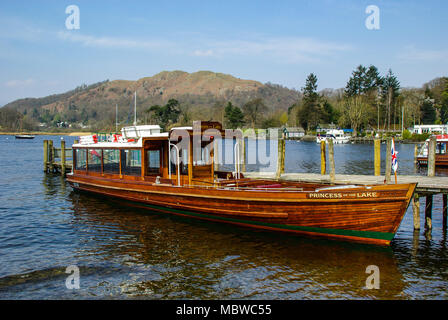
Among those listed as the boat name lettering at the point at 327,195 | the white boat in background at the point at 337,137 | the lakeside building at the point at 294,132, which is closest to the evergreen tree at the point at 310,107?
the lakeside building at the point at 294,132

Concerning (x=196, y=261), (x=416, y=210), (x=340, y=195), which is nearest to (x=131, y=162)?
(x=196, y=261)

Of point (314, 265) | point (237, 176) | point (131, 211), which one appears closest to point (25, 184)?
point (131, 211)

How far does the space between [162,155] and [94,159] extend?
561 centimetres

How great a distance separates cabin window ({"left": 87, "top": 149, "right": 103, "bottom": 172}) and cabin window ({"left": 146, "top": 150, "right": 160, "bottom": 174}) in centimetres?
403

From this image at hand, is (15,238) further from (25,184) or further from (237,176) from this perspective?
(25,184)

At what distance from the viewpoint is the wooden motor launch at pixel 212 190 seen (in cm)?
1155

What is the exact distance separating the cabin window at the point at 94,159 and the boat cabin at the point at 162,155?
0.18 ft

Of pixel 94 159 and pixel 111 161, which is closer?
pixel 111 161

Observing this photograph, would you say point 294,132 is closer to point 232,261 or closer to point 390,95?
point 390,95

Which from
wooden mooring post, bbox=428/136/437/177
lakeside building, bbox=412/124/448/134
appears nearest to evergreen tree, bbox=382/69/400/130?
lakeside building, bbox=412/124/448/134

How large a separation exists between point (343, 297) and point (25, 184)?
24.6 meters

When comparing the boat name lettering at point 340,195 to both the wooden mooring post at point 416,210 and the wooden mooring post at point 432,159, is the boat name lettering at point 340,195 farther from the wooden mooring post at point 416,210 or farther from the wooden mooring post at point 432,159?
the wooden mooring post at point 432,159

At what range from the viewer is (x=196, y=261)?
435 inches

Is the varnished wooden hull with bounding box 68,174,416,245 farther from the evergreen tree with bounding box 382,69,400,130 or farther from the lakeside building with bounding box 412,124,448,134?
the evergreen tree with bounding box 382,69,400,130
